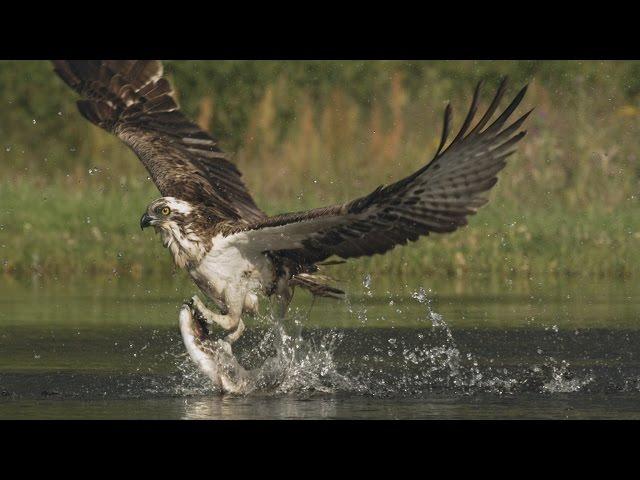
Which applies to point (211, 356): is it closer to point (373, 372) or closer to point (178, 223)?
point (178, 223)

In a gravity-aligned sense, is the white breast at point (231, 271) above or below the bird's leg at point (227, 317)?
above

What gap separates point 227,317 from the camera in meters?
10.3

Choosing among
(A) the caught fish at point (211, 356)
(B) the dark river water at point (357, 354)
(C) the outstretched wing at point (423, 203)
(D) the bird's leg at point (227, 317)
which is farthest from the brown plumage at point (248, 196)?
(B) the dark river water at point (357, 354)

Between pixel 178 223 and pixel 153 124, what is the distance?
6.91 feet

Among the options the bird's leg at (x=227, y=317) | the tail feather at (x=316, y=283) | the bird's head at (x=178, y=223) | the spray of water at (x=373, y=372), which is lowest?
the spray of water at (x=373, y=372)

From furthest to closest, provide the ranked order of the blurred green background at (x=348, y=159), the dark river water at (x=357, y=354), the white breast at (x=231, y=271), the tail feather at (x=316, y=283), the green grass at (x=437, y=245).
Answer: the blurred green background at (x=348, y=159)
the green grass at (x=437, y=245)
the tail feather at (x=316, y=283)
the white breast at (x=231, y=271)
the dark river water at (x=357, y=354)

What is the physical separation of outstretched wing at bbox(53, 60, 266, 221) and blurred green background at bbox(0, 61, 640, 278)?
167 inches

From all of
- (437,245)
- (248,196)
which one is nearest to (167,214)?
(248,196)

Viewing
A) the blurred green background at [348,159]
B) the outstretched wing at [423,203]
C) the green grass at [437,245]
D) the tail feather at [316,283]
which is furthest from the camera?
the blurred green background at [348,159]

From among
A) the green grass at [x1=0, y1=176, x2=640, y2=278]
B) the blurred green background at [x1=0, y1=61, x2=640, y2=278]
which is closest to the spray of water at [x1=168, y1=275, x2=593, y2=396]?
the green grass at [x1=0, y1=176, x2=640, y2=278]

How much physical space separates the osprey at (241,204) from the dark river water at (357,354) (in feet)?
2.20

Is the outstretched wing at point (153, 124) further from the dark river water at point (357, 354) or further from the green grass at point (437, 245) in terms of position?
the green grass at point (437, 245)

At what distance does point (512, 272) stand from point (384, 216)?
23.1 feet

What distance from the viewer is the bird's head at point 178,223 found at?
→ 1015cm
